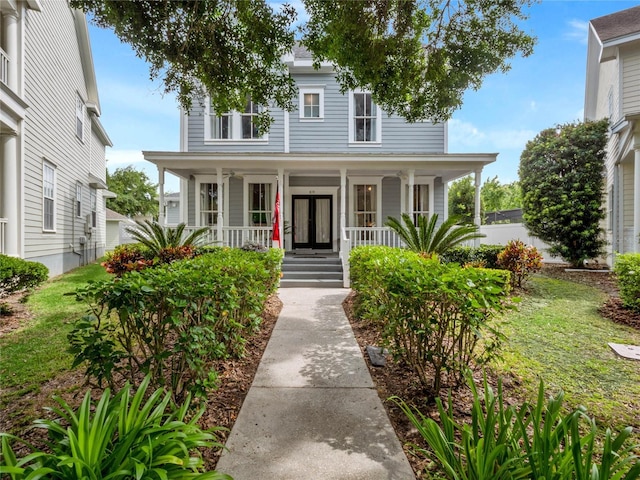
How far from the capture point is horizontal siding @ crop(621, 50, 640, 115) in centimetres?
1074

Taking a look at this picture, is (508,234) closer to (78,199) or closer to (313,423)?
(313,423)

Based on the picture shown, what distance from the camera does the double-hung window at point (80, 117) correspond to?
13257 mm

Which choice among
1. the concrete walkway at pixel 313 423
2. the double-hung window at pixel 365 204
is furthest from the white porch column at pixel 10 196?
the double-hung window at pixel 365 204

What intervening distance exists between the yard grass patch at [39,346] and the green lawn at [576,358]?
4260 mm

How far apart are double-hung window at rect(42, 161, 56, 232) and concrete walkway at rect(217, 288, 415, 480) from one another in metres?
9.47

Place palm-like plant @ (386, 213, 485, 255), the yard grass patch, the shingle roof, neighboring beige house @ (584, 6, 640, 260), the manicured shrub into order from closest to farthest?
the yard grass patch < palm-like plant @ (386, 213, 485, 255) < the manicured shrub < neighboring beige house @ (584, 6, 640, 260) < the shingle roof

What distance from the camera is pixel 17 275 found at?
5848 millimetres

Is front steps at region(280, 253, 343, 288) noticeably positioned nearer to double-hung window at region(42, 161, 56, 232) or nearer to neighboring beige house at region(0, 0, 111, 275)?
neighboring beige house at region(0, 0, 111, 275)

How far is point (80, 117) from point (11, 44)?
6.37 metres

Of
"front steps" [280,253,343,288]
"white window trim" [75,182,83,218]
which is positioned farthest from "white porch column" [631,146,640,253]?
"white window trim" [75,182,83,218]

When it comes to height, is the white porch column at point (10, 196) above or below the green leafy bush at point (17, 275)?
above

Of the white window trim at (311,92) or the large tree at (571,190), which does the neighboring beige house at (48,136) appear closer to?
the white window trim at (311,92)

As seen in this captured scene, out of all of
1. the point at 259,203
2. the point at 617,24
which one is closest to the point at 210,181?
the point at 259,203

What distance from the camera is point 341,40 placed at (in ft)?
18.2
